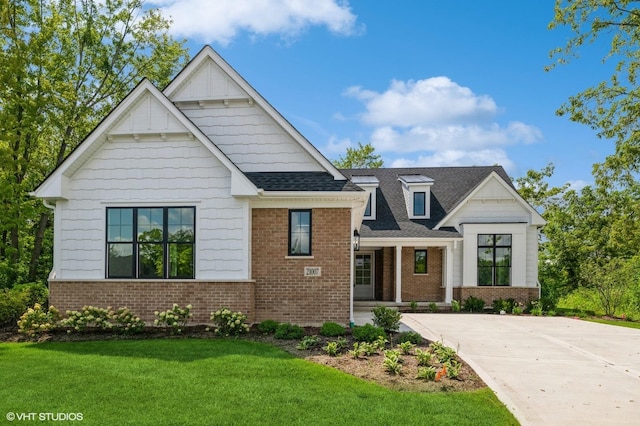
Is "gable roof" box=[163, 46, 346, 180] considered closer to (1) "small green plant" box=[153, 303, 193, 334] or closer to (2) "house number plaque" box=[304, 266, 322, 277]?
(2) "house number plaque" box=[304, 266, 322, 277]

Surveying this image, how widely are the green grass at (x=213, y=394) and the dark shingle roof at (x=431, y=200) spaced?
1176 cm

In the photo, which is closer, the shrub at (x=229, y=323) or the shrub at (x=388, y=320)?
the shrub at (x=229, y=323)

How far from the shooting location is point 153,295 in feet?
35.6

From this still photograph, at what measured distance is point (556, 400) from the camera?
20.0 ft

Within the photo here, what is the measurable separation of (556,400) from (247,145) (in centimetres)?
971

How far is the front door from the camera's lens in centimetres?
2038

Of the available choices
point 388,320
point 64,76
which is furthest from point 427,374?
point 64,76

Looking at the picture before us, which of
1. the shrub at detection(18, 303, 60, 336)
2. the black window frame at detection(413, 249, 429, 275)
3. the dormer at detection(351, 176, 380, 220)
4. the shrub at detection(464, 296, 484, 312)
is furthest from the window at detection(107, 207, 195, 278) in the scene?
the shrub at detection(464, 296, 484, 312)

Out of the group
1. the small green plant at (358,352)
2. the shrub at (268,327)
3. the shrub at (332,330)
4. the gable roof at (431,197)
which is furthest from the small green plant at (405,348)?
the gable roof at (431,197)

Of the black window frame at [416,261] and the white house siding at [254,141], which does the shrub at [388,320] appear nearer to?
the white house siding at [254,141]

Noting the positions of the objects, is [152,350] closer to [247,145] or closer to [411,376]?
[411,376]

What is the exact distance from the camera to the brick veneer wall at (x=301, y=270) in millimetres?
11344

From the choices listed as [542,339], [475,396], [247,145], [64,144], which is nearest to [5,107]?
[64,144]

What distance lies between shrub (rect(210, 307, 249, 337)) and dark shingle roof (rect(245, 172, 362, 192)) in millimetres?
3436
